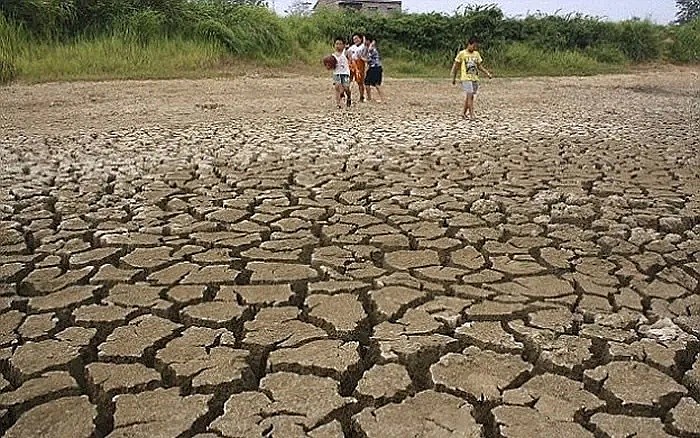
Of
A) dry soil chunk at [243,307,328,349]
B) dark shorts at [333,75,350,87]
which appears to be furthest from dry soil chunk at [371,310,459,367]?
dark shorts at [333,75,350,87]

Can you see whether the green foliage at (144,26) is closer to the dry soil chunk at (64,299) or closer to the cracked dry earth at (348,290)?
the cracked dry earth at (348,290)

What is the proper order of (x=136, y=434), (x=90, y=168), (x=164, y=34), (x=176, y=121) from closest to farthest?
1. (x=136, y=434)
2. (x=90, y=168)
3. (x=176, y=121)
4. (x=164, y=34)

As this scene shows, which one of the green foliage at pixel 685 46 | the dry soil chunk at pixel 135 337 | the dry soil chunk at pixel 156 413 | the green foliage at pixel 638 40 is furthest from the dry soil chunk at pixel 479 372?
the green foliage at pixel 685 46

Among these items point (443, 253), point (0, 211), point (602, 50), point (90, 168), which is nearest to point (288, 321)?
point (443, 253)

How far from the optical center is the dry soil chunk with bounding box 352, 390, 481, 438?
7.23 feet

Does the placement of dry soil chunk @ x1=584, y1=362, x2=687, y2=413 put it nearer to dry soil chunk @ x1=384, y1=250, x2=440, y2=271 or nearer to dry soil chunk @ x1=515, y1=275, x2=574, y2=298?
dry soil chunk @ x1=515, y1=275, x2=574, y2=298

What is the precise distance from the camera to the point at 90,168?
19.5 feet

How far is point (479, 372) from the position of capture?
256 centimetres

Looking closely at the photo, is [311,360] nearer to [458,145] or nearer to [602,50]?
[458,145]

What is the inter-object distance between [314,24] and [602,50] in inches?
389

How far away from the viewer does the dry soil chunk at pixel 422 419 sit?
221 cm

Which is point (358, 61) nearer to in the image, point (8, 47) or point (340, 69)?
point (340, 69)

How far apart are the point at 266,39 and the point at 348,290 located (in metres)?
16.0

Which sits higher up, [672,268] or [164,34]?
[164,34]
